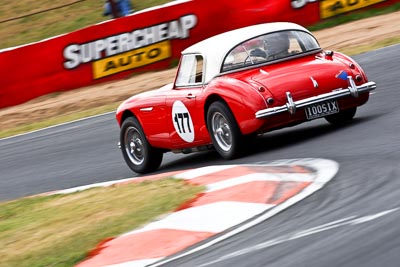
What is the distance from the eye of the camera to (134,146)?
13062 millimetres

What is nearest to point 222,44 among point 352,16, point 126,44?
point 126,44

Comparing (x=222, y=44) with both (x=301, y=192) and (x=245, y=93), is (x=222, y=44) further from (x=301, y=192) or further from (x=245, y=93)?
(x=301, y=192)

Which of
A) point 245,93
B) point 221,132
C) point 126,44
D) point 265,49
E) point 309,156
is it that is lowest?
point 309,156

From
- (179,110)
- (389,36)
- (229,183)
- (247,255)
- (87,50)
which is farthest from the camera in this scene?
(87,50)

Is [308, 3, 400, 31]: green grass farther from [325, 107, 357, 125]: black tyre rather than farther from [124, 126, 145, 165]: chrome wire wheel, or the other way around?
[325, 107, 357, 125]: black tyre

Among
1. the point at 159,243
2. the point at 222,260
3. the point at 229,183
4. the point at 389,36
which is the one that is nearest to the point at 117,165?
the point at 229,183

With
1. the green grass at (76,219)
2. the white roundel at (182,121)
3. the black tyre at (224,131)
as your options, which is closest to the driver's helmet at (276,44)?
the black tyre at (224,131)

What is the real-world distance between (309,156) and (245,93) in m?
1.11

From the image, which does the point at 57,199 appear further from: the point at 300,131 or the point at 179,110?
the point at 300,131

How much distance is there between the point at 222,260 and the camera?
6883mm

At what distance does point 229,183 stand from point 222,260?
2.54 metres

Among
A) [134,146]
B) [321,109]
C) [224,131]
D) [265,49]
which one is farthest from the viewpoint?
[134,146]

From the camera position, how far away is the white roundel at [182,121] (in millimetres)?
11961

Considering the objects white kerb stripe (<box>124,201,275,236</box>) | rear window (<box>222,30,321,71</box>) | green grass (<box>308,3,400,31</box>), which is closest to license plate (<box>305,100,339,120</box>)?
rear window (<box>222,30,321,71</box>)
